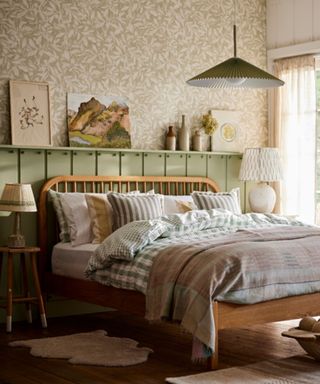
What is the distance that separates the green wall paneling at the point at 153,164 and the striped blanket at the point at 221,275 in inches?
79.9

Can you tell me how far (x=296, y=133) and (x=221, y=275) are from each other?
3458 millimetres

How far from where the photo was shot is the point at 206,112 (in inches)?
300

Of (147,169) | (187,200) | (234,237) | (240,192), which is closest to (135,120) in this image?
(147,169)

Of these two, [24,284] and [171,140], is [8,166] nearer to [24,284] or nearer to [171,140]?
[24,284]

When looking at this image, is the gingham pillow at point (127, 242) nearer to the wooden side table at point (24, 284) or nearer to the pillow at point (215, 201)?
the wooden side table at point (24, 284)

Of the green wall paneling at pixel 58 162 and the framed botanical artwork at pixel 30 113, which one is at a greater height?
the framed botanical artwork at pixel 30 113

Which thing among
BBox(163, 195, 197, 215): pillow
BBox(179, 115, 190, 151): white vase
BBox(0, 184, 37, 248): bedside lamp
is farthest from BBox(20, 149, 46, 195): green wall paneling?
BBox(179, 115, 190, 151): white vase

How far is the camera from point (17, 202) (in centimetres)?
579

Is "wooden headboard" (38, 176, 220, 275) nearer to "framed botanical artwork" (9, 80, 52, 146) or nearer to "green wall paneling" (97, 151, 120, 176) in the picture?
"green wall paneling" (97, 151, 120, 176)

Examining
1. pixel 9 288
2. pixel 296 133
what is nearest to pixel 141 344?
pixel 9 288

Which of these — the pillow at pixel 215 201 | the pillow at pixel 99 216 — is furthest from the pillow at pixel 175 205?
the pillow at pixel 99 216

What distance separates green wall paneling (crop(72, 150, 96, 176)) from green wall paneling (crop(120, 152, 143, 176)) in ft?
1.01

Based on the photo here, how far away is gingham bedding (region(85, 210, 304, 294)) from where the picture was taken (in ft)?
16.7

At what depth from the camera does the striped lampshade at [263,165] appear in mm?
7348
